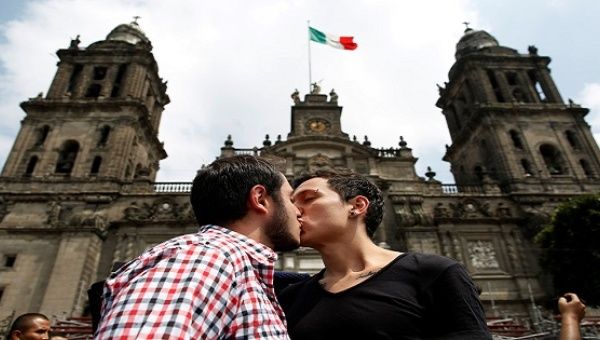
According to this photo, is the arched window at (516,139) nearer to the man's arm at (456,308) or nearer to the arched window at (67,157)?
the man's arm at (456,308)

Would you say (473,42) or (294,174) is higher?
(473,42)

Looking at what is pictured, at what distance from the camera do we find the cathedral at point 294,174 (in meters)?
19.8

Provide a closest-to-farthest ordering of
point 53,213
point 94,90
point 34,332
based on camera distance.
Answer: point 34,332, point 53,213, point 94,90

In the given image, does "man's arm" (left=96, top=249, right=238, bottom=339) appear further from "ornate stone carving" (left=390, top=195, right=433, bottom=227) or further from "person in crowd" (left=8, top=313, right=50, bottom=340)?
"ornate stone carving" (left=390, top=195, right=433, bottom=227)

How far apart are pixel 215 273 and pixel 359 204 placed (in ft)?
4.67

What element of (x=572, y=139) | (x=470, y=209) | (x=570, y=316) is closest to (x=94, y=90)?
(x=470, y=209)

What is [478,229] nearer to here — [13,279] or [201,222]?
[201,222]

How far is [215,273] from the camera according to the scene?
133cm

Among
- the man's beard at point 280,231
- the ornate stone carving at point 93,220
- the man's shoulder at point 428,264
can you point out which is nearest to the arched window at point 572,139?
the ornate stone carving at point 93,220

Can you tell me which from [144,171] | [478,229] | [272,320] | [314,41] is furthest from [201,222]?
[314,41]

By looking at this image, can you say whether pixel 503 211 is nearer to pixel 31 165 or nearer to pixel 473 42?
pixel 473 42

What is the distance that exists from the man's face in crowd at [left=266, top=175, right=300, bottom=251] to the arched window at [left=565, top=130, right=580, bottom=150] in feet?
96.9

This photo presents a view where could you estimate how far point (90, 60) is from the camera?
95.4 feet

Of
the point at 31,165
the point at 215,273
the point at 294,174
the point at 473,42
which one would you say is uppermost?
the point at 473,42
